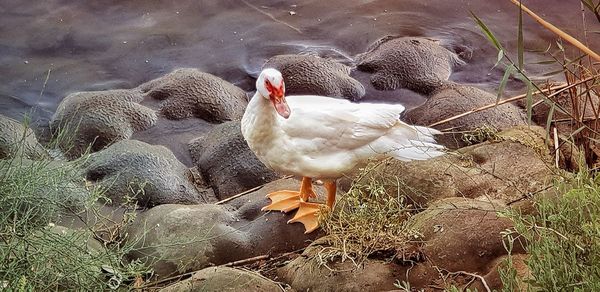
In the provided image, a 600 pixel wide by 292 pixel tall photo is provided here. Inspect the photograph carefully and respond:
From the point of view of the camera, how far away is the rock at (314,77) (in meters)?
4.33

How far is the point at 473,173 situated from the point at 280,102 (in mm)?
674

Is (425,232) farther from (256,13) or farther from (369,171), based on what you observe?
(256,13)

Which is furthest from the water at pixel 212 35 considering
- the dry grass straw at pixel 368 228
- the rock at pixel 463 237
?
the rock at pixel 463 237

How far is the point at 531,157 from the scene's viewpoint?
2604mm

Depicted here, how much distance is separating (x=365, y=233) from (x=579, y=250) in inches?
32.5

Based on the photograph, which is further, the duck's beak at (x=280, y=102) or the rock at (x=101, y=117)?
the rock at (x=101, y=117)

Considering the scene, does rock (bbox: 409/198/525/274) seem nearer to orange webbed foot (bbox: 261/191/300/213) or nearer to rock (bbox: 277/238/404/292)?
rock (bbox: 277/238/404/292)

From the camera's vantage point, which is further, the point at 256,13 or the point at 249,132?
the point at 256,13

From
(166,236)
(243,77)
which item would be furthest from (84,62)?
(166,236)

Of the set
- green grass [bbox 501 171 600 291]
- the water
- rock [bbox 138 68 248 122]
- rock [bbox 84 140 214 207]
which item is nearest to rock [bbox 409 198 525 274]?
green grass [bbox 501 171 600 291]

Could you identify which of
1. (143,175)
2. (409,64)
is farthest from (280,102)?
(409,64)

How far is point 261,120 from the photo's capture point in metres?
2.71

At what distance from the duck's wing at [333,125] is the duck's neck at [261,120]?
0.15 feet

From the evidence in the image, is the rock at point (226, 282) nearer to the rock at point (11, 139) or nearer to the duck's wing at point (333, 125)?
the duck's wing at point (333, 125)
